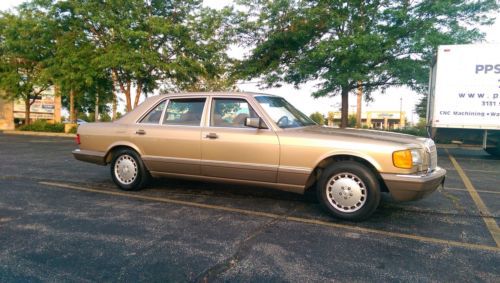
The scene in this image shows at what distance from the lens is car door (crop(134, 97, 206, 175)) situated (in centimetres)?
489

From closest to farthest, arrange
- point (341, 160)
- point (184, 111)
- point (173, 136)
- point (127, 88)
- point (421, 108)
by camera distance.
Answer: point (341, 160), point (173, 136), point (184, 111), point (127, 88), point (421, 108)

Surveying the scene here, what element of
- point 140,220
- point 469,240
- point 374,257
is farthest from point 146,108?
point 469,240

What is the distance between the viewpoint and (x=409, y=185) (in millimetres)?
3752

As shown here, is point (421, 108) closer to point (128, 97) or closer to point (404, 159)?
point (128, 97)

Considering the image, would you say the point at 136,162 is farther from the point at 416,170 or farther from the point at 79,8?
the point at 79,8

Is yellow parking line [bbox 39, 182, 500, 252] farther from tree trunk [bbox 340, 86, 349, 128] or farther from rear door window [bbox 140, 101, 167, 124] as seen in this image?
tree trunk [bbox 340, 86, 349, 128]

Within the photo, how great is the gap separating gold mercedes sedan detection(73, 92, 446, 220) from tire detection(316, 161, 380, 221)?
0.5 inches

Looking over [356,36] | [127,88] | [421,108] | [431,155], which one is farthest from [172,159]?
[421,108]

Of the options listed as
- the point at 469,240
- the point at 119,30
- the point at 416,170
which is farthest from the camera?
the point at 119,30

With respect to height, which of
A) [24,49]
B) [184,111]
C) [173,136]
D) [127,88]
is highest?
[24,49]

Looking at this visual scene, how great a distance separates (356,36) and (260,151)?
11906 mm

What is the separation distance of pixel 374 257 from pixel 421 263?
15.0 inches

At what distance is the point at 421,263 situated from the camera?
2.87m

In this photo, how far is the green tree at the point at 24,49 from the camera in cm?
2112
